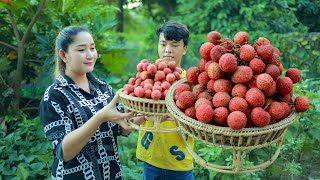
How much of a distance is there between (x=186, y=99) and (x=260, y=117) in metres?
0.36

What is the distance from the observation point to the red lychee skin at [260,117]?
1.50 m

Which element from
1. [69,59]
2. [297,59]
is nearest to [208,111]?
[69,59]

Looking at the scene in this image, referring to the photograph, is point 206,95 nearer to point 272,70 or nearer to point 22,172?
point 272,70

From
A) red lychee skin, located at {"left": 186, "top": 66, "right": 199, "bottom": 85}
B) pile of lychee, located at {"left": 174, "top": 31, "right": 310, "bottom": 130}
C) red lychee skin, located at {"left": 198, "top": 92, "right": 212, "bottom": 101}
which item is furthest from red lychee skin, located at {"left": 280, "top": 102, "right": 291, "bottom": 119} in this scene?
red lychee skin, located at {"left": 186, "top": 66, "right": 199, "bottom": 85}

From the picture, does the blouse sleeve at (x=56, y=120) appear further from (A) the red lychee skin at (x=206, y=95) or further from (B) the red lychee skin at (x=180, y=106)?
(A) the red lychee skin at (x=206, y=95)

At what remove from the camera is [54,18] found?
4148mm

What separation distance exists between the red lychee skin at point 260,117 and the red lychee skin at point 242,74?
0.14m

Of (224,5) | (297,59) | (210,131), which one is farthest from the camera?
(224,5)

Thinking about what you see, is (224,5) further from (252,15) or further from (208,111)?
(208,111)

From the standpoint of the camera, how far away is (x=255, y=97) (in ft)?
5.03

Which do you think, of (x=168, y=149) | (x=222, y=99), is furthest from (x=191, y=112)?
(x=168, y=149)

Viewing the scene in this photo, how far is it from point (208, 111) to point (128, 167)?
1.99 m

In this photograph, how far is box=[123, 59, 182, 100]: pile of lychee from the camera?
1.93 metres

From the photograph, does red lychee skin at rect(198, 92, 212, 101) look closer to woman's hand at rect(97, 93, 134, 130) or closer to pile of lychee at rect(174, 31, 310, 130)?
pile of lychee at rect(174, 31, 310, 130)
